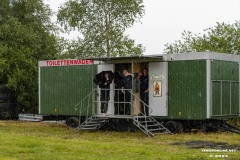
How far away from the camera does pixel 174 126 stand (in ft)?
65.0

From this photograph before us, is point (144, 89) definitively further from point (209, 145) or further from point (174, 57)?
point (209, 145)

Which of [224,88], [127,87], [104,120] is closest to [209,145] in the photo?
[224,88]

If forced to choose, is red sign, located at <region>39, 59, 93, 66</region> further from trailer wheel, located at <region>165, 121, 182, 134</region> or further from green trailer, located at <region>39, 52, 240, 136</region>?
trailer wheel, located at <region>165, 121, 182, 134</region>

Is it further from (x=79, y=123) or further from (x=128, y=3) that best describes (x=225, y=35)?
(x=79, y=123)

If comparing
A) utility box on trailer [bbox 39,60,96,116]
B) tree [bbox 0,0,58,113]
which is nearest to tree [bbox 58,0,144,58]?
tree [bbox 0,0,58,113]

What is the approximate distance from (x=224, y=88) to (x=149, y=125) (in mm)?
3009

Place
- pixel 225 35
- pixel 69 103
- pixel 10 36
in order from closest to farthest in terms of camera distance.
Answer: pixel 69 103 < pixel 225 35 < pixel 10 36

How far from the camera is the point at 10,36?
108ft

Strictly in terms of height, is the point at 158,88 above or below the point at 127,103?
above

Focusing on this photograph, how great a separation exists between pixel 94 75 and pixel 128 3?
15662 millimetres

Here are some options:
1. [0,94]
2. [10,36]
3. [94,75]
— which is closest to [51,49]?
[10,36]

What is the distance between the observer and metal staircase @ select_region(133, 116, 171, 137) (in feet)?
63.3

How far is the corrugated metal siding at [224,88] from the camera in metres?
19.4

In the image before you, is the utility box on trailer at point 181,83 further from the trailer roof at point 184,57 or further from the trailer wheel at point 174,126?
the trailer wheel at point 174,126
